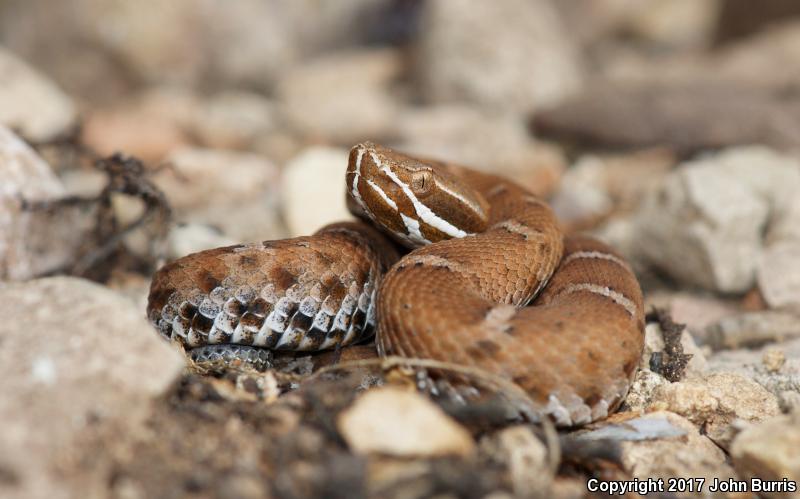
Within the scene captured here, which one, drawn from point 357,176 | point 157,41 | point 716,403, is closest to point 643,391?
point 716,403

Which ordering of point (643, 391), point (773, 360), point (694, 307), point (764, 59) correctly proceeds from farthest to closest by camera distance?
point (764, 59), point (694, 307), point (773, 360), point (643, 391)

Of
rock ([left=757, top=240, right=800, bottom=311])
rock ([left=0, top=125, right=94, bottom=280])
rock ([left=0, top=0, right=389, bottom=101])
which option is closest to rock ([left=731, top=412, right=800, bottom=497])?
rock ([left=757, top=240, right=800, bottom=311])

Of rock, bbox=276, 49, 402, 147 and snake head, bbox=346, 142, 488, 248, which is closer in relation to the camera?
snake head, bbox=346, 142, 488, 248

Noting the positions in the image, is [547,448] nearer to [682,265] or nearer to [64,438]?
[64,438]

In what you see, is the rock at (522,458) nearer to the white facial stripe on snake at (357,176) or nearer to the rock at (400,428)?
the rock at (400,428)

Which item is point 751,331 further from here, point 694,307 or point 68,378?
point 68,378

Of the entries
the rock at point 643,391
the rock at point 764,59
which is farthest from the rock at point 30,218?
the rock at point 764,59

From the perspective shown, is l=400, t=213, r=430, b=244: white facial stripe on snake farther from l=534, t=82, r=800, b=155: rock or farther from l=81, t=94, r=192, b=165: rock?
l=534, t=82, r=800, b=155: rock
